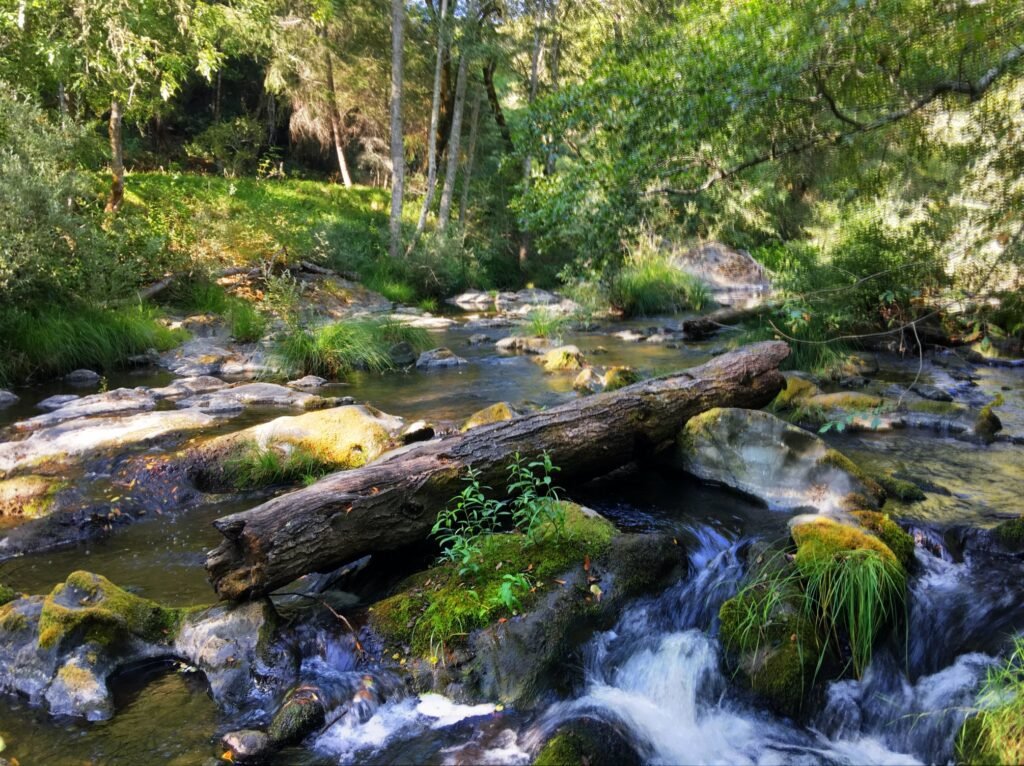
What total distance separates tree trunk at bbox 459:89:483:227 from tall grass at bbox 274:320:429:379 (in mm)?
15133

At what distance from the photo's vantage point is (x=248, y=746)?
10.6 feet

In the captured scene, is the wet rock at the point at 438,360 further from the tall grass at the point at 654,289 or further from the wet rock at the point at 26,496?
the wet rock at the point at 26,496

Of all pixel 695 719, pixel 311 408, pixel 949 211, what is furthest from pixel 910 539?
pixel 311 408

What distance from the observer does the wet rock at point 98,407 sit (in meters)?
8.08

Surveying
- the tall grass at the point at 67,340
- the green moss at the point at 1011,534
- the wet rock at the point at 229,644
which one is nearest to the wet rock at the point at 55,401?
the tall grass at the point at 67,340

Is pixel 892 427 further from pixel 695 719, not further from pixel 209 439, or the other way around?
pixel 209 439

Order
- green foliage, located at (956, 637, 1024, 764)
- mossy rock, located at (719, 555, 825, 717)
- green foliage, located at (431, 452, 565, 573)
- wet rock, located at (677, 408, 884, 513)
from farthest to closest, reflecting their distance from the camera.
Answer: wet rock, located at (677, 408, 884, 513), green foliage, located at (431, 452, 565, 573), mossy rock, located at (719, 555, 825, 717), green foliage, located at (956, 637, 1024, 764)

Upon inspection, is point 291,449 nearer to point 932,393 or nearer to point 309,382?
point 309,382

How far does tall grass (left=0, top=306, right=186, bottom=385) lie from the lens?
1045 centimetres

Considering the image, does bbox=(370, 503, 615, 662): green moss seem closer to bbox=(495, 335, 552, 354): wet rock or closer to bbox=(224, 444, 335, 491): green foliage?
bbox=(224, 444, 335, 491): green foliage

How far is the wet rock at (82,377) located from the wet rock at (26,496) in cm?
513

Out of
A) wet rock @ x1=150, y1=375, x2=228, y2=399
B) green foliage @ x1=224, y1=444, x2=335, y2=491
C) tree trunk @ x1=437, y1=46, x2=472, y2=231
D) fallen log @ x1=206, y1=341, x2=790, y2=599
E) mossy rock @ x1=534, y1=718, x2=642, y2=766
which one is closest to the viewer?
mossy rock @ x1=534, y1=718, x2=642, y2=766

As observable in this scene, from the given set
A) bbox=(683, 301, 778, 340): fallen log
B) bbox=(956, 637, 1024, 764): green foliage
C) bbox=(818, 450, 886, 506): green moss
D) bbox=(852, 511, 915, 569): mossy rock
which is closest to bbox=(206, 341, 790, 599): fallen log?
bbox=(818, 450, 886, 506): green moss

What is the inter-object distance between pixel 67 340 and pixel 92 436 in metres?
4.79
